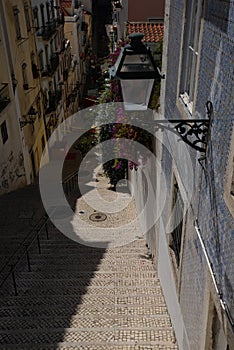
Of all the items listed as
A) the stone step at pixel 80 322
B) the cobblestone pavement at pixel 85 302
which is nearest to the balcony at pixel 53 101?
the cobblestone pavement at pixel 85 302

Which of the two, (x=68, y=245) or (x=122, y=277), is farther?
(x=68, y=245)

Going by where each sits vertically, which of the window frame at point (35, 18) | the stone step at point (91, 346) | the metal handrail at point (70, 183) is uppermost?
the window frame at point (35, 18)

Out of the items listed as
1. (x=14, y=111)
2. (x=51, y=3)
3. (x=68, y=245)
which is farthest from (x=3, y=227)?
(x=51, y=3)

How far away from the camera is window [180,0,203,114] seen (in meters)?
4.54

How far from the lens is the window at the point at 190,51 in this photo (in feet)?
14.9

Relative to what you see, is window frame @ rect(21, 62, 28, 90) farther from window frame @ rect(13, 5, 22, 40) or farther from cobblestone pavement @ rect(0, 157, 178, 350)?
cobblestone pavement @ rect(0, 157, 178, 350)

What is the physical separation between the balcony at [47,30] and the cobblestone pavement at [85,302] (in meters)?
12.6

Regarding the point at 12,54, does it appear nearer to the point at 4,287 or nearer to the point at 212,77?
the point at 4,287

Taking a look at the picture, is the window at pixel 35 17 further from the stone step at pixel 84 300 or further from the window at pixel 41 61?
the stone step at pixel 84 300

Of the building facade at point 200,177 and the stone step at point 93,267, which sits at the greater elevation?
the building facade at point 200,177

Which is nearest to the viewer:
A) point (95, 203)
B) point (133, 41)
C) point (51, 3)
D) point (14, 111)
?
point (133, 41)

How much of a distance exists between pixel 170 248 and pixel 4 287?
11.8ft

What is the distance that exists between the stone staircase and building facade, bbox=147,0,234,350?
674 mm

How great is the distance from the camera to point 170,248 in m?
6.71
